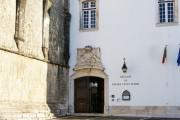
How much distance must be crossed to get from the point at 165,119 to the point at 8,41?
718cm

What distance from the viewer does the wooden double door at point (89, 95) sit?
19.1m

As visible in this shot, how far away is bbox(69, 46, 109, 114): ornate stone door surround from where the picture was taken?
18.8 meters

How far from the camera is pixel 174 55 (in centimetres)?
1789

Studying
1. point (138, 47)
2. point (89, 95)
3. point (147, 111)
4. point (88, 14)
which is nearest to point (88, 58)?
point (89, 95)

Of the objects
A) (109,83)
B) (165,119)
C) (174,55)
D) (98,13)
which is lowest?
(165,119)

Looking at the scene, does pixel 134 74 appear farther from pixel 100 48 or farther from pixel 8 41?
pixel 8 41

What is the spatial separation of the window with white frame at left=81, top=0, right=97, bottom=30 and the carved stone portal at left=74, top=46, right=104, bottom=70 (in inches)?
46.8

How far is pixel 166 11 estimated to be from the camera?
60.4ft

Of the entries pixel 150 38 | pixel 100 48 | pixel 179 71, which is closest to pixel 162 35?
pixel 150 38

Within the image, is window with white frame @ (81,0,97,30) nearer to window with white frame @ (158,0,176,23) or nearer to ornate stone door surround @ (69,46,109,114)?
ornate stone door surround @ (69,46,109,114)

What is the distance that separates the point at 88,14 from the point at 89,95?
3.95 m

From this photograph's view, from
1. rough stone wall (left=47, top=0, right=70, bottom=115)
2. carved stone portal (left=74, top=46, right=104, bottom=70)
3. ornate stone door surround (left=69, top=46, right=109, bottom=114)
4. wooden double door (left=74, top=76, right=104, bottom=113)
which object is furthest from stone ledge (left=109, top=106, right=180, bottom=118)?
rough stone wall (left=47, top=0, right=70, bottom=115)

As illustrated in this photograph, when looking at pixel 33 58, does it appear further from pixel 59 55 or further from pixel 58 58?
pixel 59 55

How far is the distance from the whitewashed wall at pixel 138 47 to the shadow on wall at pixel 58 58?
64 cm
